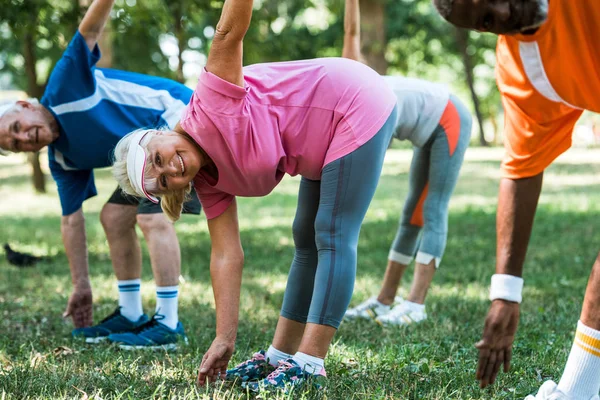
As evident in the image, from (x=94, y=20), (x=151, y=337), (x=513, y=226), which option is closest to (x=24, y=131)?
(x=94, y=20)

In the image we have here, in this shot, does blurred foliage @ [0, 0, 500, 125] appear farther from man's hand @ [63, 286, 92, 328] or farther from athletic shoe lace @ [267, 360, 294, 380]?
athletic shoe lace @ [267, 360, 294, 380]

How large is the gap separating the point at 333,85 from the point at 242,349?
1.66 m

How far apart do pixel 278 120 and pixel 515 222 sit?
1.00 m

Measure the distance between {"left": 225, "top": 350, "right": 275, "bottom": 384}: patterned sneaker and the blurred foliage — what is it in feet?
16.1

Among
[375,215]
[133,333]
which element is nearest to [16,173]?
[375,215]

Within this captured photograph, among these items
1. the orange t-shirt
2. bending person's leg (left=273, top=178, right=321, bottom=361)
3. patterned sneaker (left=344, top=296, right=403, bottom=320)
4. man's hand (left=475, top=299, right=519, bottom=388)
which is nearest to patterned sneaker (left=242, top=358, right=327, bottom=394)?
bending person's leg (left=273, top=178, right=321, bottom=361)

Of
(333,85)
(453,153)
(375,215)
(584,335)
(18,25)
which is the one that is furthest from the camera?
(375,215)

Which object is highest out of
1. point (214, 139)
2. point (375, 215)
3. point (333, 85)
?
point (333, 85)

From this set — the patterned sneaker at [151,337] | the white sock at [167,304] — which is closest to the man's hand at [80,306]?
the patterned sneaker at [151,337]

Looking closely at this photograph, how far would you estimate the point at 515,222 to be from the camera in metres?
2.89

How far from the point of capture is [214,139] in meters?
2.87

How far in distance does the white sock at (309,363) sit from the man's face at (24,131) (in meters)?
2.08

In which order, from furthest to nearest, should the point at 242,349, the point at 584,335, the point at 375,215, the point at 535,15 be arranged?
the point at 375,215
the point at 242,349
the point at 584,335
the point at 535,15

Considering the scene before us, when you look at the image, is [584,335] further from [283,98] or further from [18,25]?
[18,25]
